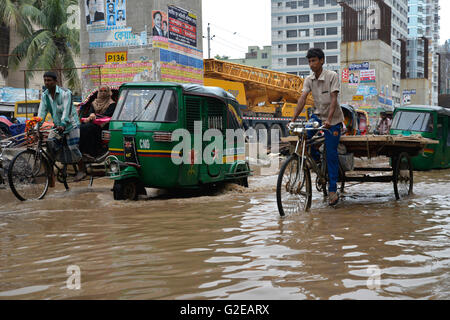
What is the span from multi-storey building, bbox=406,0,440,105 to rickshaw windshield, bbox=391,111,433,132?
10966cm

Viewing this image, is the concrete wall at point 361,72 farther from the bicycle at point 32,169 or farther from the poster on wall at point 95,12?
the bicycle at point 32,169

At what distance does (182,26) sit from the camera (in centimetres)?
1869

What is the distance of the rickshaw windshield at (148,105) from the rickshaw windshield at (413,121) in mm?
8878

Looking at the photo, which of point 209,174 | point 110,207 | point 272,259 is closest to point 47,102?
point 110,207

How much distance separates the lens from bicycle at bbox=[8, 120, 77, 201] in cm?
753

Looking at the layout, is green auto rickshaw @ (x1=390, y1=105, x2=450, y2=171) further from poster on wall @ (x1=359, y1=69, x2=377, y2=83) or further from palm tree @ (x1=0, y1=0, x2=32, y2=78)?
poster on wall @ (x1=359, y1=69, x2=377, y2=83)

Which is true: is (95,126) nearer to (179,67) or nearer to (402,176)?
(402,176)

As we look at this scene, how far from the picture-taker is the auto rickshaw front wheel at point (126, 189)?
7492 millimetres

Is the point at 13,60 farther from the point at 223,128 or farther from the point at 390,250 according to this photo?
the point at 390,250

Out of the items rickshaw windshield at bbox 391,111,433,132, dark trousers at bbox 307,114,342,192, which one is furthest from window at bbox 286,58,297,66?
dark trousers at bbox 307,114,342,192

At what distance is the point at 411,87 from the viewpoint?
270ft

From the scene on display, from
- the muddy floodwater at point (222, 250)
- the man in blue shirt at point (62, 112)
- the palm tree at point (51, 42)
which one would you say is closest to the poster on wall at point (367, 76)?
the palm tree at point (51, 42)

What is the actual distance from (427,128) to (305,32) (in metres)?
86.6

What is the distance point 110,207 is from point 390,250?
4.24m
